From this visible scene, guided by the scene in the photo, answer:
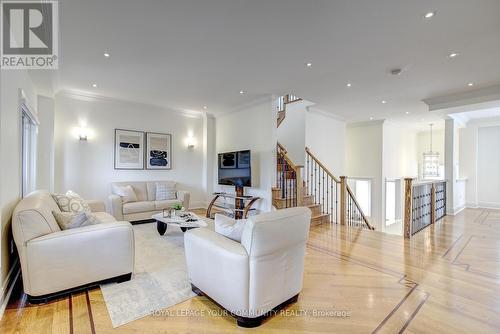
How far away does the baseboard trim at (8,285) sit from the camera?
2018mm

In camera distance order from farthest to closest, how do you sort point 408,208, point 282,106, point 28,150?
point 282,106
point 408,208
point 28,150

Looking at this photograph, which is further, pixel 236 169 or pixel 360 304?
pixel 236 169

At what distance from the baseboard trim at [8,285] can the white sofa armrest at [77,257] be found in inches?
7.7

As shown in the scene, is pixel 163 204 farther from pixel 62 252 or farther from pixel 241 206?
pixel 62 252

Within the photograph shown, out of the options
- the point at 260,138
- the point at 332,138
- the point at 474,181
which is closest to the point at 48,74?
the point at 260,138

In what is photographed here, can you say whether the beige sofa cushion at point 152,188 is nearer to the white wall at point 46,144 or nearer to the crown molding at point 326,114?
the white wall at point 46,144

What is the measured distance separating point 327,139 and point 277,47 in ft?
14.6


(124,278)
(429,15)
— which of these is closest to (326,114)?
(429,15)

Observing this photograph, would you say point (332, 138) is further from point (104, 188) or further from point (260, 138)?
point (104, 188)

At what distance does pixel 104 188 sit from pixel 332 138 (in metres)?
6.18

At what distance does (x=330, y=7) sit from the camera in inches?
90.2

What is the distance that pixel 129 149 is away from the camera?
5.70 meters

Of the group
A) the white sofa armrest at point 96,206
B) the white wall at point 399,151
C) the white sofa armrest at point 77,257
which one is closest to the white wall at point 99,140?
the white sofa armrest at point 96,206

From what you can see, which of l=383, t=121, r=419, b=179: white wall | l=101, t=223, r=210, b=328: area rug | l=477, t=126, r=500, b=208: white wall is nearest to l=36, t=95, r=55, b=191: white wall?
l=101, t=223, r=210, b=328: area rug
